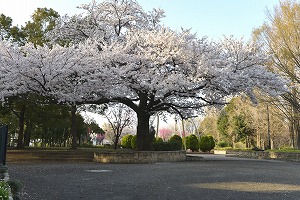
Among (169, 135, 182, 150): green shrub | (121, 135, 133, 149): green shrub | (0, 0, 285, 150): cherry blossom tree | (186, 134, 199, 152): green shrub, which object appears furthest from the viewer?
(121, 135, 133, 149): green shrub

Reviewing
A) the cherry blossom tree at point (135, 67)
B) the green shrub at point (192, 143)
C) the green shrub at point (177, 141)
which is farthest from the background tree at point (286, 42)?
the green shrub at point (192, 143)

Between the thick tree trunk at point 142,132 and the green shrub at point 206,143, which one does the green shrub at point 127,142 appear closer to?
the green shrub at point 206,143

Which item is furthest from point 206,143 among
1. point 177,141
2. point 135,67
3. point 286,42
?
point 135,67

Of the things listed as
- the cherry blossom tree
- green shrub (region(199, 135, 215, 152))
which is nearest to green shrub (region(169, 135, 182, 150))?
the cherry blossom tree

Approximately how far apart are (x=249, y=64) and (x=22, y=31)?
1728cm

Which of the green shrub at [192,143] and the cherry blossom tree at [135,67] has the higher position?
the cherry blossom tree at [135,67]

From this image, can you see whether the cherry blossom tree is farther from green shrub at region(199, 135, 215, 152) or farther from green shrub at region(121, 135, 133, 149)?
green shrub at region(121, 135, 133, 149)

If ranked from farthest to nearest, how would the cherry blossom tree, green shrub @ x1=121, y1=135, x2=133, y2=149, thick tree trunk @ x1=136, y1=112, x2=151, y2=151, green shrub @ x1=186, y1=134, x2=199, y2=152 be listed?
green shrub @ x1=121, y1=135, x2=133, y2=149 → green shrub @ x1=186, y1=134, x2=199, y2=152 → thick tree trunk @ x1=136, y1=112, x2=151, y2=151 → the cherry blossom tree

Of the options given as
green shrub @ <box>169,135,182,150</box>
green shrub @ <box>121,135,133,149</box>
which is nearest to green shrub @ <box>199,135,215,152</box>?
green shrub @ <box>169,135,182,150</box>

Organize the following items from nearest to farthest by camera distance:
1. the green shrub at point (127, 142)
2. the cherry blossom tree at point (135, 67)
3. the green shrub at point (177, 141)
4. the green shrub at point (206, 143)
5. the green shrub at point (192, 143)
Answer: the cherry blossom tree at point (135, 67), the green shrub at point (177, 141), the green shrub at point (192, 143), the green shrub at point (206, 143), the green shrub at point (127, 142)

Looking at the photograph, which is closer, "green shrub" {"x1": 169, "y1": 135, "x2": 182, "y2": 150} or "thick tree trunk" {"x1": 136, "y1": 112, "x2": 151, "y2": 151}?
"thick tree trunk" {"x1": 136, "y1": 112, "x2": 151, "y2": 151}

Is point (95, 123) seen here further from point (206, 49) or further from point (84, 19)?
point (206, 49)

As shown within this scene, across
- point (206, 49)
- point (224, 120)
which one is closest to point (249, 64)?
point (206, 49)

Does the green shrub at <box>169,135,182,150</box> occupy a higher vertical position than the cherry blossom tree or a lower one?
lower
